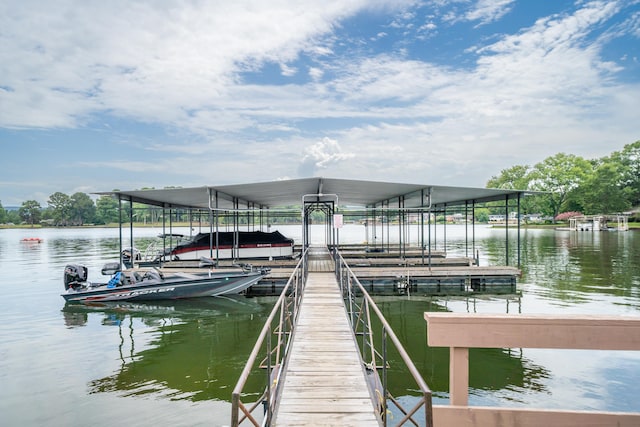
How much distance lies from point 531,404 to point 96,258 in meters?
28.6

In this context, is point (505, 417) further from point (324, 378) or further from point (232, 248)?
point (232, 248)

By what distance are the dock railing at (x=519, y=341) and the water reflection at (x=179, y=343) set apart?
468 centimetres

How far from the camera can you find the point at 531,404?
19.6ft

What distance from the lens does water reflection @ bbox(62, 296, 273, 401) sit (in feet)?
22.5

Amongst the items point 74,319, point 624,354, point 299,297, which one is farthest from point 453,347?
point 74,319

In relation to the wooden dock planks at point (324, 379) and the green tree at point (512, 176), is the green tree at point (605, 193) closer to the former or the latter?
the green tree at point (512, 176)

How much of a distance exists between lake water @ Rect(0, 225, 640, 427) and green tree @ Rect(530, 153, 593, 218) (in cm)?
5461

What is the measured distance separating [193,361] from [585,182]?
66.6 metres

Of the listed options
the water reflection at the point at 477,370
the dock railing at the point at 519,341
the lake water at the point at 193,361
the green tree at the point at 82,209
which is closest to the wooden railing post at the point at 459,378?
the dock railing at the point at 519,341

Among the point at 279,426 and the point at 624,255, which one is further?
the point at 624,255

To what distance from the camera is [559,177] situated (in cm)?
6194

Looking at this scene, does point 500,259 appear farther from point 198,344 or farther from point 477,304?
point 198,344

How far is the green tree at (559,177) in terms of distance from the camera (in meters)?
60.8

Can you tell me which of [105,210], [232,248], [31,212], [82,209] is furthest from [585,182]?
[31,212]
